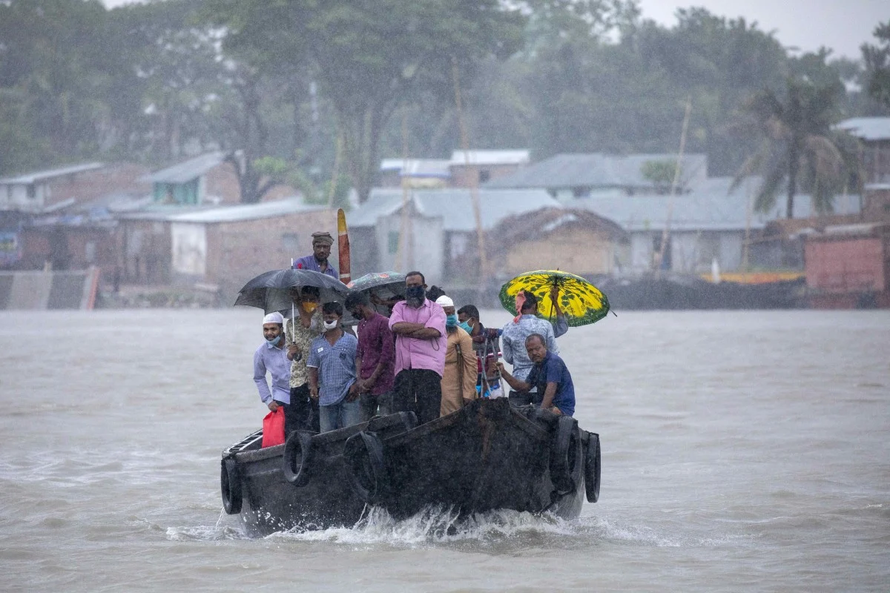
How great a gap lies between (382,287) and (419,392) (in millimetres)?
773

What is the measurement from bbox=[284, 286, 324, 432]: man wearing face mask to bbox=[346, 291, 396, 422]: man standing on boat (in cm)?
29

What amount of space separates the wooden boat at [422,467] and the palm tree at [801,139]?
36487 mm

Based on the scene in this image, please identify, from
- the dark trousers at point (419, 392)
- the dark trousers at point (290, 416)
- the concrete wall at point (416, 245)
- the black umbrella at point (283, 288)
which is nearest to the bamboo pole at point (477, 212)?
the concrete wall at point (416, 245)

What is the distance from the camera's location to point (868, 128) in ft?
161

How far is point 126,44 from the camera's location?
58.2 m

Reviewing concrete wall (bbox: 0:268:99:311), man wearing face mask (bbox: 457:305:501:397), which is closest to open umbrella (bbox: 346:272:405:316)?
man wearing face mask (bbox: 457:305:501:397)

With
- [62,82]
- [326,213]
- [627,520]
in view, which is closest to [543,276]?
[627,520]

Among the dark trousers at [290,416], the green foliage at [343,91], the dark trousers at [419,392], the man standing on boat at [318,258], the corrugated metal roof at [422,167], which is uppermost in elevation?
the green foliage at [343,91]

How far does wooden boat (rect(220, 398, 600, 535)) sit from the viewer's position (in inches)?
330

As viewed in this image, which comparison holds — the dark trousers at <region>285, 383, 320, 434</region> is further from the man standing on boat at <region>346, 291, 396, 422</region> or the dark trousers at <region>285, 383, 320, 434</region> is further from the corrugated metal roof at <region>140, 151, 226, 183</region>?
the corrugated metal roof at <region>140, 151, 226, 183</region>

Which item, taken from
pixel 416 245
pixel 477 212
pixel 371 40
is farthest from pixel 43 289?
pixel 477 212

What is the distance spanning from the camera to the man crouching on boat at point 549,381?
9.07m

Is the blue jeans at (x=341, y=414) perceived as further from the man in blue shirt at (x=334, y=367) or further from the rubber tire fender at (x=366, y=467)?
the rubber tire fender at (x=366, y=467)

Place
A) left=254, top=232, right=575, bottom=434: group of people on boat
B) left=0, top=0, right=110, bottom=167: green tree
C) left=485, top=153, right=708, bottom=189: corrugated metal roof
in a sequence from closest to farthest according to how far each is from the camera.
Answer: left=254, top=232, right=575, bottom=434: group of people on boat → left=485, top=153, right=708, bottom=189: corrugated metal roof → left=0, top=0, right=110, bottom=167: green tree
